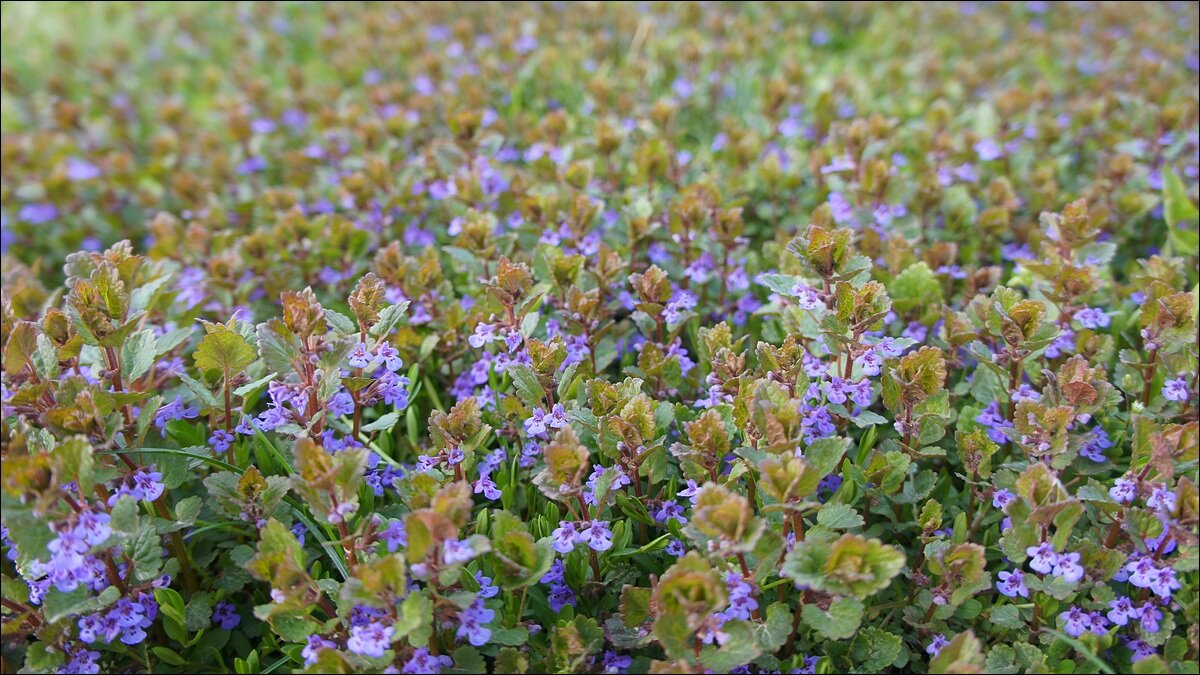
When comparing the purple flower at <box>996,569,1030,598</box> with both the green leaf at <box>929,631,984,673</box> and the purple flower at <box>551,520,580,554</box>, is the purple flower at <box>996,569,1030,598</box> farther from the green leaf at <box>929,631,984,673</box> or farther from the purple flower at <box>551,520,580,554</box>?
the purple flower at <box>551,520,580,554</box>

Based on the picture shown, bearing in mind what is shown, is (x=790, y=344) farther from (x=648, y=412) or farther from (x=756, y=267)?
(x=756, y=267)

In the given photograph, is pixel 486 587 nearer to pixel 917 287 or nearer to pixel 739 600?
pixel 739 600

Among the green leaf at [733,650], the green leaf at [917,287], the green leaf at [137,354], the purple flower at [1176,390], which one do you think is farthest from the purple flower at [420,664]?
the purple flower at [1176,390]

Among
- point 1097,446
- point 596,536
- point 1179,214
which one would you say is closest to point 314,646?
point 596,536

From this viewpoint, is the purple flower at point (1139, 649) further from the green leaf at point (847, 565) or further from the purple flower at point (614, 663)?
the purple flower at point (614, 663)

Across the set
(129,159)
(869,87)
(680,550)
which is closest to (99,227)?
(129,159)

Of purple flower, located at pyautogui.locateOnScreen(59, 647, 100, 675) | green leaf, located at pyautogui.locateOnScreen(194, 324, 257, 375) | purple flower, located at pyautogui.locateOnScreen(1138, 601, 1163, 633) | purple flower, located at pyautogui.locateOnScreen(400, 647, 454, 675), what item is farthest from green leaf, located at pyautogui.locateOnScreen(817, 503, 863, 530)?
purple flower, located at pyautogui.locateOnScreen(59, 647, 100, 675)
